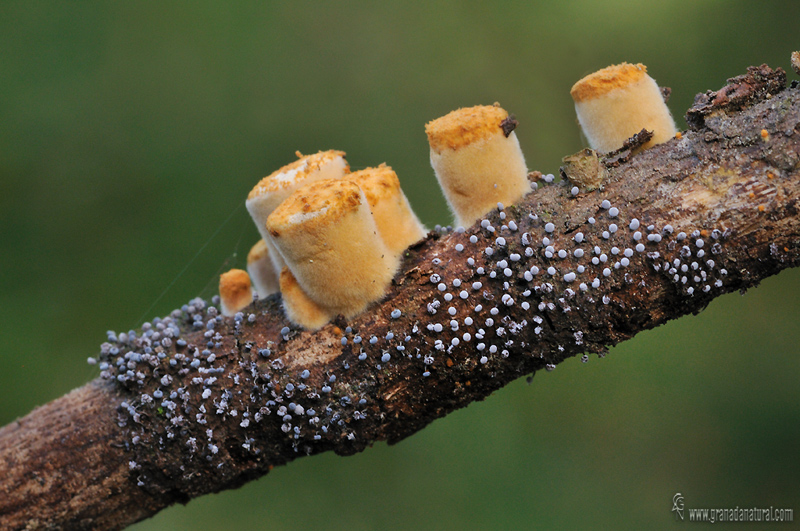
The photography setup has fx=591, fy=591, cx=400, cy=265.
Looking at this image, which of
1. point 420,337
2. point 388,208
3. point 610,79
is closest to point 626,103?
point 610,79

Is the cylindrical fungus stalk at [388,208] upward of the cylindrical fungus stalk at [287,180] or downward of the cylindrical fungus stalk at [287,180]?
downward

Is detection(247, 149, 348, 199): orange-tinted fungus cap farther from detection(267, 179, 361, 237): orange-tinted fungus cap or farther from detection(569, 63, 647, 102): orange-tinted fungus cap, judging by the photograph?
detection(569, 63, 647, 102): orange-tinted fungus cap

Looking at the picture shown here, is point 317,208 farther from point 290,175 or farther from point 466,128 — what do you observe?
point 466,128

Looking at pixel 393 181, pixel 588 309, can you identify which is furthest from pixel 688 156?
pixel 393 181

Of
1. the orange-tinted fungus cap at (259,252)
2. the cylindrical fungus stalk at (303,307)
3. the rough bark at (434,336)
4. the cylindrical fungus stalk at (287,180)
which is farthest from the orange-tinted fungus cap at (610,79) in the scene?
the orange-tinted fungus cap at (259,252)

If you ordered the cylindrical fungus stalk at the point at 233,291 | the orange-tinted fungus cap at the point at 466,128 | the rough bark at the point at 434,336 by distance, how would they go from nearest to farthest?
1. the rough bark at the point at 434,336
2. the orange-tinted fungus cap at the point at 466,128
3. the cylindrical fungus stalk at the point at 233,291

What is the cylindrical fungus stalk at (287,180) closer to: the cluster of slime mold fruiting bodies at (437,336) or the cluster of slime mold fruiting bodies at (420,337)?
the cluster of slime mold fruiting bodies at (420,337)
